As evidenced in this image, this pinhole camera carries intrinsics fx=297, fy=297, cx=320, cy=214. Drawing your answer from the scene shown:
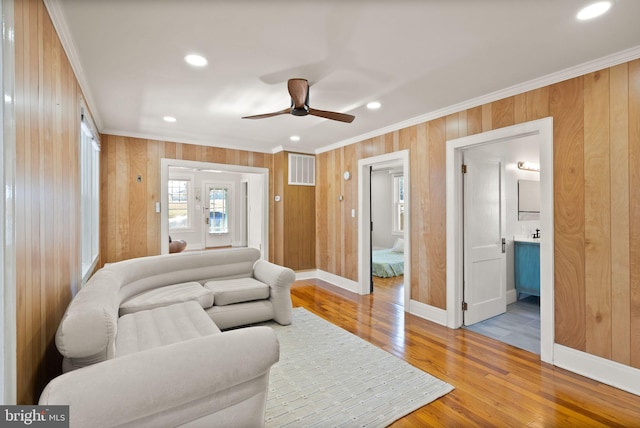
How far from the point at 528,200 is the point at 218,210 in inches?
315

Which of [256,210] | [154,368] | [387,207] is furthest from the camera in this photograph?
[387,207]

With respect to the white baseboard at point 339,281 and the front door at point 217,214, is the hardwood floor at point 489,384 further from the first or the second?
the front door at point 217,214

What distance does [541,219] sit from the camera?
2623 millimetres

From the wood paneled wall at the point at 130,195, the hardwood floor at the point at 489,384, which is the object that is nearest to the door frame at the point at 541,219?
the hardwood floor at the point at 489,384

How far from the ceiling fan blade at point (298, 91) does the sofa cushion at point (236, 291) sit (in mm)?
1977

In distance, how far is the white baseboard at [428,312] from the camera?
11.3 ft

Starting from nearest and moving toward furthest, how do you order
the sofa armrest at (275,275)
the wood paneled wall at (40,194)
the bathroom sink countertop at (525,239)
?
the wood paneled wall at (40,194) < the sofa armrest at (275,275) < the bathroom sink countertop at (525,239)

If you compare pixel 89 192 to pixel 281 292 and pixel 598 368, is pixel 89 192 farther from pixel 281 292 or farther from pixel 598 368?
pixel 598 368

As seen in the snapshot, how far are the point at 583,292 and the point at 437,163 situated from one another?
72.3 inches

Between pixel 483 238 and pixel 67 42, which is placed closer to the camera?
pixel 67 42

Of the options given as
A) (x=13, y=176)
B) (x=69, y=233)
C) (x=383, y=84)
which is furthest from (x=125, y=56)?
(x=383, y=84)

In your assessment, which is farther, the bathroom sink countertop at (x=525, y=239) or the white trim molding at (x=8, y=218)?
the bathroom sink countertop at (x=525, y=239)

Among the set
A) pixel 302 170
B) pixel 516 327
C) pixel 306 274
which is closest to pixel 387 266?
pixel 306 274

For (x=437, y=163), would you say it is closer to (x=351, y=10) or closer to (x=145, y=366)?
(x=351, y=10)
